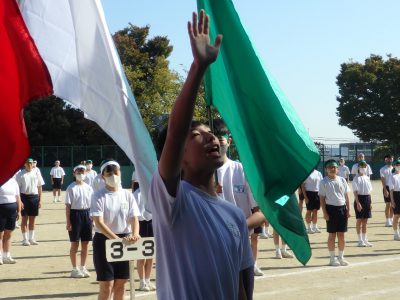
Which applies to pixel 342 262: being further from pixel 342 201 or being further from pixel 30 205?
pixel 30 205

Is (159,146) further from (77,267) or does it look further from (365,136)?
(365,136)

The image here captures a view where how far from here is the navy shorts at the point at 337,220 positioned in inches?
526

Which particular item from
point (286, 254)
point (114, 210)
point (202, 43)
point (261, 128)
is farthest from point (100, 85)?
point (286, 254)

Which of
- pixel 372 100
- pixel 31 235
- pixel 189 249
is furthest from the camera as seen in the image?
pixel 372 100

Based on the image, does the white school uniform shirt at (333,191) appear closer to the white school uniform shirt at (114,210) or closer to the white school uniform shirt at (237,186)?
the white school uniform shirt at (237,186)

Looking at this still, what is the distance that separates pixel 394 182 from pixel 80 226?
342 inches

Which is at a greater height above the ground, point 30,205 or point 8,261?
point 30,205

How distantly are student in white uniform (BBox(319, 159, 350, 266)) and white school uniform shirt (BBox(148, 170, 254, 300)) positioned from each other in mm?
10250

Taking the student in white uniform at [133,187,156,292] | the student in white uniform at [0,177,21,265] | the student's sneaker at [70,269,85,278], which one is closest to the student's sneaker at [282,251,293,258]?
the student in white uniform at [133,187,156,292]

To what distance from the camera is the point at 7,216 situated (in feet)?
45.1

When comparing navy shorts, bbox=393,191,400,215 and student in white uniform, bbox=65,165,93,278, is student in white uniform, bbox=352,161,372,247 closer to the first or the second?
navy shorts, bbox=393,191,400,215

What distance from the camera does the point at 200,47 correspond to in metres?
3.00

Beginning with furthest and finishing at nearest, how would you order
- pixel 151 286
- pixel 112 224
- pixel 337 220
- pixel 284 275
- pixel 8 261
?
pixel 8 261 → pixel 337 220 → pixel 284 275 → pixel 151 286 → pixel 112 224

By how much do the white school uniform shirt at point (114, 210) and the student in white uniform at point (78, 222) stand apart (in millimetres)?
2793
